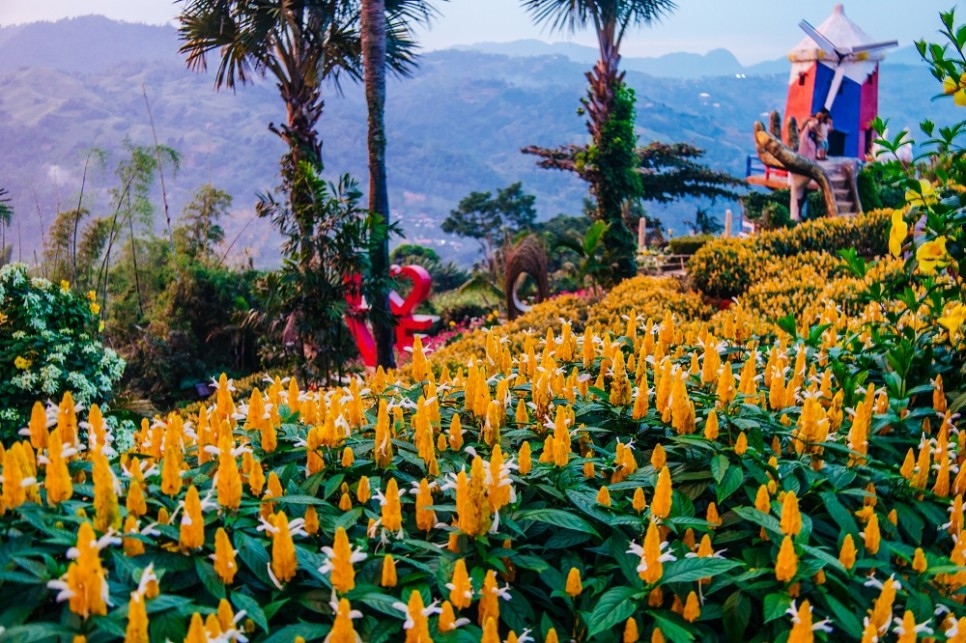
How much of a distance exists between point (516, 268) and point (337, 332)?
174 inches

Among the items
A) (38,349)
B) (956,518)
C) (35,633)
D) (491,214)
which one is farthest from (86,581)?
(491,214)

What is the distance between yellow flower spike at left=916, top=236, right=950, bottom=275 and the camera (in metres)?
2.24

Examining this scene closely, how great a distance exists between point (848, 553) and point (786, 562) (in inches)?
6.1

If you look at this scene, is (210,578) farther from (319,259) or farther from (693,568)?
(319,259)

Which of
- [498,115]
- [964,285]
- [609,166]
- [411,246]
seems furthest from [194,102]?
[964,285]

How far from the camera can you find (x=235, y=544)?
4.65 ft

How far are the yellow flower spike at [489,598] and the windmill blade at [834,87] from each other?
24.3 meters

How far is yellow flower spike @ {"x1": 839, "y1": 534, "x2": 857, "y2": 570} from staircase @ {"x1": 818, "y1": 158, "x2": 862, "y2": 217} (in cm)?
1412

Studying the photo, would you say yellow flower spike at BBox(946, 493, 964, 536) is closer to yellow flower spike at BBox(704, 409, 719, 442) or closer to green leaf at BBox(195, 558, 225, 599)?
yellow flower spike at BBox(704, 409, 719, 442)

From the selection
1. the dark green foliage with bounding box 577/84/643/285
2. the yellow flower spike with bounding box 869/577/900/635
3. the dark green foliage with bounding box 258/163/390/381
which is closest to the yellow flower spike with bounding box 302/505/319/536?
the yellow flower spike with bounding box 869/577/900/635

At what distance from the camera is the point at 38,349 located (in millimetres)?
5133

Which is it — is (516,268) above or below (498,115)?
below

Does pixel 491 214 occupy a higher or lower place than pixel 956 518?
lower

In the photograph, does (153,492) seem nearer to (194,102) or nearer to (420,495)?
(420,495)
